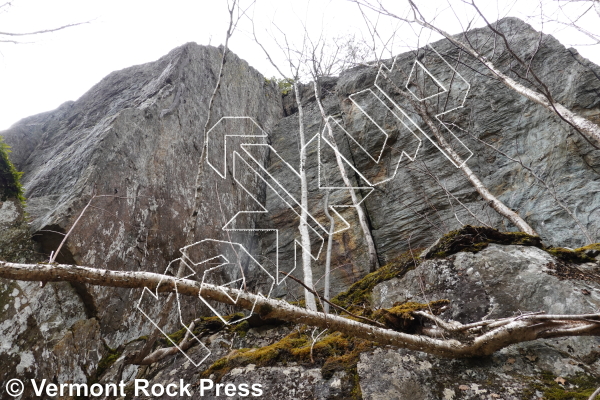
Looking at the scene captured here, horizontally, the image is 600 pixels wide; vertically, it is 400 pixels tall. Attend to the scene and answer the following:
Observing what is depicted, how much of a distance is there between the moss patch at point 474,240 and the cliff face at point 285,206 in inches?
5.4

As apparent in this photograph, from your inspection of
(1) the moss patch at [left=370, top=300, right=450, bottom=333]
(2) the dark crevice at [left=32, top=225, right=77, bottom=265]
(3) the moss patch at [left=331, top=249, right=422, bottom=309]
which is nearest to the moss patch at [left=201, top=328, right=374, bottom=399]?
(1) the moss patch at [left=370, top=300, right=450, bottom=333]

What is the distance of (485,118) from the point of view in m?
7.50

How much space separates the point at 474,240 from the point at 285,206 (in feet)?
19.3

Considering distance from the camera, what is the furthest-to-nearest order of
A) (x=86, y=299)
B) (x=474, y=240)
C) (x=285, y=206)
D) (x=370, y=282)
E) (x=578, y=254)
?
(x=285, y=206)
(x=86, y=299)
(x=370, y=282)
(x=474, y=240)
(x=578, y=254)

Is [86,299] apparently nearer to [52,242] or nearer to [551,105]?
[52,242]

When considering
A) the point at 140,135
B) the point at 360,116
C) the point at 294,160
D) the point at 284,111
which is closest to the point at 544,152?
the point at 360,116

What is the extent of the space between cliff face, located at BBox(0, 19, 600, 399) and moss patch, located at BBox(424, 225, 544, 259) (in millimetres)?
138

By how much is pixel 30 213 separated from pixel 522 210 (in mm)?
8253

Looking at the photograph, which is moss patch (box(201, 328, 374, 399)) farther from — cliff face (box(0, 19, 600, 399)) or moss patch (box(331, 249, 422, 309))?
moss patch (box(331, 249, 422, 309))

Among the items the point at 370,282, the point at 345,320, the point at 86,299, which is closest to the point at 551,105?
the point at 370,282

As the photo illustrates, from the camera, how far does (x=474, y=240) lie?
11.0 ft

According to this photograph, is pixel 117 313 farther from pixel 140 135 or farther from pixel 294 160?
pixel 294 160

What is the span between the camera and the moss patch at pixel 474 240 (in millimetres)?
3172

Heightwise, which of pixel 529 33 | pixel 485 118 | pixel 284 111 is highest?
pixel 529 33
